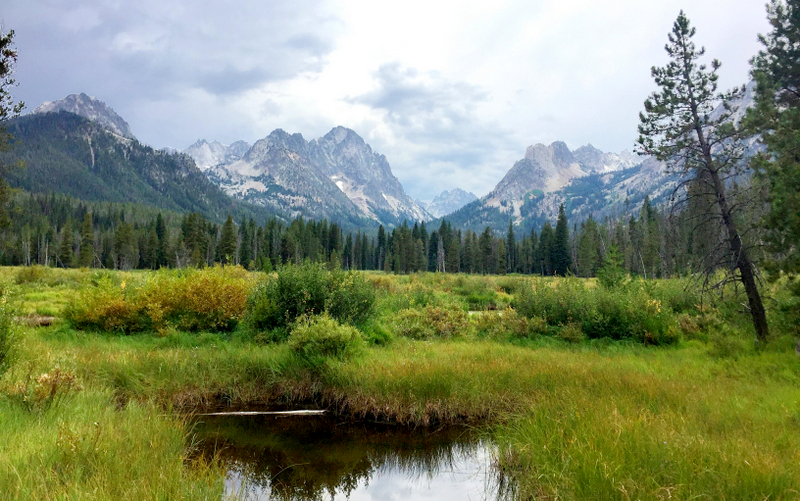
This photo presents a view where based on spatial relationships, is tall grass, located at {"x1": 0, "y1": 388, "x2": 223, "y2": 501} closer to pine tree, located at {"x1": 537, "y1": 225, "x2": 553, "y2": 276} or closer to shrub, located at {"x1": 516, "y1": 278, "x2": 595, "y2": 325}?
shrub, located at {"x1": 516, "y1": 278, "x2": 595, "y2": 325}

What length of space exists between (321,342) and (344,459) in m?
4.51

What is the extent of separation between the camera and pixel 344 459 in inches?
325

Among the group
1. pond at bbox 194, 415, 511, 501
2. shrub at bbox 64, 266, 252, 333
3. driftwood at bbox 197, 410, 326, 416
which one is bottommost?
pond at bbox 194, 415, 511, 501

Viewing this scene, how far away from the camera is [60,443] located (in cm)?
572

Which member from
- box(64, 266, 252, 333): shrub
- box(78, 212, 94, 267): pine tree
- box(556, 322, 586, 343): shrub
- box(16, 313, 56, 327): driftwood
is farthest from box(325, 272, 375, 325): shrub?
box(78, 212, 94, 267): pine tree

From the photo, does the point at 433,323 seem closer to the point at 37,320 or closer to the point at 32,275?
the point at 37,320

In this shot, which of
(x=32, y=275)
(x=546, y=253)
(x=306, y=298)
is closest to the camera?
(x=306, y=298)

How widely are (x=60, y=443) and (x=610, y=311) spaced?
1835 centimetres

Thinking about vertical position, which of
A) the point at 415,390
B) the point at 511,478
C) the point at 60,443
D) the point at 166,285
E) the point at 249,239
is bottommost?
the point at 511,478

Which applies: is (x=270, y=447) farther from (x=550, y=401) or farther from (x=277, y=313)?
(x=277, y=313)

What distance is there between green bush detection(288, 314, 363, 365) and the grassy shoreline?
378 mm

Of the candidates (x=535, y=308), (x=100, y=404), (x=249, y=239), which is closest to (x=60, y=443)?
(x=100, y=404)

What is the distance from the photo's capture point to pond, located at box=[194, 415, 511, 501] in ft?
23.2

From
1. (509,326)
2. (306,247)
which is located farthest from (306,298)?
(306,247)
